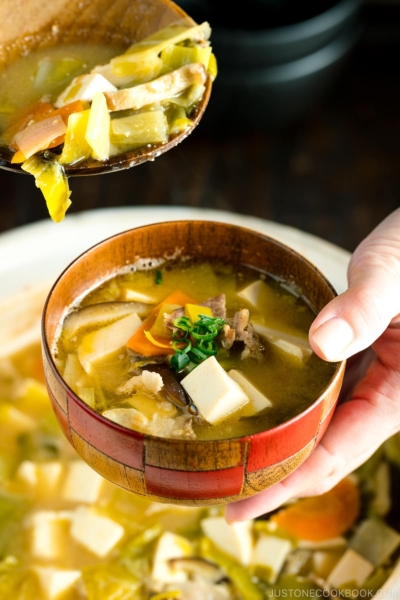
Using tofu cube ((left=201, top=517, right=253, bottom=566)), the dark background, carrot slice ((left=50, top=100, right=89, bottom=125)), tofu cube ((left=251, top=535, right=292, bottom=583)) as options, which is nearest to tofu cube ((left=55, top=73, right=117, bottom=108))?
carrot slice ((left=50, top=100, right=89, bottom=125))

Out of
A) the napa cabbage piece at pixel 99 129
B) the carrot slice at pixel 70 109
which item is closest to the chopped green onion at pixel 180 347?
the napa cabbage piece at pixel 99 129

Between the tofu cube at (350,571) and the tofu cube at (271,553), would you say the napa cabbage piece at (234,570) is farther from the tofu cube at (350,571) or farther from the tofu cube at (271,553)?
the tofu cube at (350,571)

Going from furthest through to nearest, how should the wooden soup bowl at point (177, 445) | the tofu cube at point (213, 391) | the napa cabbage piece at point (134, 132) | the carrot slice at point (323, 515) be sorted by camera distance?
the carrot slice at point (323, 515)
the napa cabbage piece at point (134, 132)
the tofu cube at point (213, 391)
the wooden soup bowl at point (177, 445)

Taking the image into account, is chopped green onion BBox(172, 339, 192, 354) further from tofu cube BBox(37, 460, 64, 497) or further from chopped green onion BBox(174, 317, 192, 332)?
tofu cube BBox(37, 460, 64, 497)

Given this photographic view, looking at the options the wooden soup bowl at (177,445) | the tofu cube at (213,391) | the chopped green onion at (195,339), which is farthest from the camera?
the chopped green onion at (195,339)

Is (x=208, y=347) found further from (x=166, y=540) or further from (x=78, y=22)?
(x=78, y=22)
